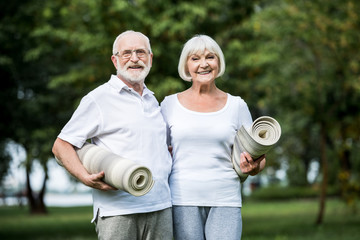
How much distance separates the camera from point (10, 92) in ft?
45.3

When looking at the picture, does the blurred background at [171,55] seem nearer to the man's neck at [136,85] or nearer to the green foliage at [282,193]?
the man's neck at [136,85]

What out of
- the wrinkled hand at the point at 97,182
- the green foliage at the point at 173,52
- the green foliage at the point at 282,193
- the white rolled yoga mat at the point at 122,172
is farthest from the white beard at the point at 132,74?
the green foliage at the point at 282,193

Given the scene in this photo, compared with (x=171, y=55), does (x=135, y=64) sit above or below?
below

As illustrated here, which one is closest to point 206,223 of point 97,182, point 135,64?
point 97,182

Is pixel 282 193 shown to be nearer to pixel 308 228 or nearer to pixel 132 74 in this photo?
pixel 308 228

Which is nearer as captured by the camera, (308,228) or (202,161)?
(202,161)

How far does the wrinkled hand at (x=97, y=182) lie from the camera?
360cm

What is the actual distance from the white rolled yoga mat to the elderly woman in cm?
56

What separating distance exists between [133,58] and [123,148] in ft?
2.04

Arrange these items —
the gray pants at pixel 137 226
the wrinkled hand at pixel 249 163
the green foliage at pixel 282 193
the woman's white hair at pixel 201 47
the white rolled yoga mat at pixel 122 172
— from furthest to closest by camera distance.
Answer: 1. the green foliage at pixel 282 193
2. the woman's white hair at pixel 201 47
3. the wrinkled hand at pixel 249 163
4. the gray pants at pixel 137 226
5. the white rolled yoga mat at pixel 122 172

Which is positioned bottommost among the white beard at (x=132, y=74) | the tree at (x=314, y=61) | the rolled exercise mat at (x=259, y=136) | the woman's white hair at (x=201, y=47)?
the rolled exercise mat at (x=259, y=136)

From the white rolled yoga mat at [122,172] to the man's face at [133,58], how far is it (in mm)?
593

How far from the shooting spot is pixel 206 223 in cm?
416

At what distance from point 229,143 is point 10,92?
10526mm
